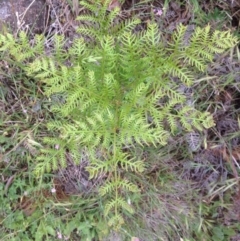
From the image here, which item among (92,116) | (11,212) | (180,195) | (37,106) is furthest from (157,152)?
(11,212)

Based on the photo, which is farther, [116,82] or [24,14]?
[24,14]

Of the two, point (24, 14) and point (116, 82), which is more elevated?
→ point (24, 14)

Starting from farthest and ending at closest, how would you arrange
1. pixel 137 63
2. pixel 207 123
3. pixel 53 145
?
1. pixel 53 145
2. pixel 207 123
3. pixel 137 63

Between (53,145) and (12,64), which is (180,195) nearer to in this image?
(53,145)

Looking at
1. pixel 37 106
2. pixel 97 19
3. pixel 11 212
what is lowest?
pixel 11 212

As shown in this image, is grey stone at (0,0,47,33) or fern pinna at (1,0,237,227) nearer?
fern pinna at (1,0,237,227)

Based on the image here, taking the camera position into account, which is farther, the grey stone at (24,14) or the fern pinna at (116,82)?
the grey stone at (24,14)

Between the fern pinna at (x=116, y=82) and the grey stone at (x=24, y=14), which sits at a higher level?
the grey stone at (x=24, y=14)

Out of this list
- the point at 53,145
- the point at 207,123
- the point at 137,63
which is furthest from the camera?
the point at 53,145

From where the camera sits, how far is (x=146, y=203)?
2.12 m

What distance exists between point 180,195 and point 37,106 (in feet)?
2.78

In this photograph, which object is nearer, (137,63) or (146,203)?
(137,63)

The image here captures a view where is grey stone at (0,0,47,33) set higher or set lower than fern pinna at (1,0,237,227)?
higher

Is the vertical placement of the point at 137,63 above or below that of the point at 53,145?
above
